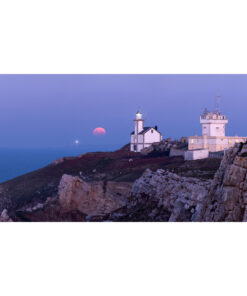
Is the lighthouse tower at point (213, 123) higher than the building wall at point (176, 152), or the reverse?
the lighthouse tower at point (213, 123)

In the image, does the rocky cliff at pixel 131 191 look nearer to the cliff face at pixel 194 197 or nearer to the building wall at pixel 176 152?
the cliff face at pixel 194 197

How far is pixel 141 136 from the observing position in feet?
285

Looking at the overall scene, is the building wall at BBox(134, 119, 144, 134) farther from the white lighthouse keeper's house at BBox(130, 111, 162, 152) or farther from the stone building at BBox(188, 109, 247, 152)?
the stone building at BBox(188, 109, 247, 152)

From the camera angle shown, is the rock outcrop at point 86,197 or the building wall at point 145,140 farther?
the building wall at point 145,140

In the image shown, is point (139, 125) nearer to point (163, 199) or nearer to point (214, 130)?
point (214, 130)

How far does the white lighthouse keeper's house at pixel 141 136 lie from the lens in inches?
3398

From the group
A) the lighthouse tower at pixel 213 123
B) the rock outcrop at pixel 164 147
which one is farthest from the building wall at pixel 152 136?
the lighthouse tower at pixel 213 123

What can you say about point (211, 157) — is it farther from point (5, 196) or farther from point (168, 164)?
point (5, 196)

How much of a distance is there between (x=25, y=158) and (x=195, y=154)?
21899 millimetres

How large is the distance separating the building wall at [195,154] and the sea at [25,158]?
44.4ft

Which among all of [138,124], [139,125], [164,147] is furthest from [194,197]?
[139,125]

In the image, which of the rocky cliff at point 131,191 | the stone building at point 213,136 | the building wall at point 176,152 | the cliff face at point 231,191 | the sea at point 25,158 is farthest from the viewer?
the building wall at point 176,152

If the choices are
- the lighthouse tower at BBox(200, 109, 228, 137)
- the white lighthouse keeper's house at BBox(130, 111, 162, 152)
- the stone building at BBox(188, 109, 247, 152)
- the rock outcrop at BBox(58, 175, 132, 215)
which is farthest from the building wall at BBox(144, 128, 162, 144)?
the rock outcrop at BBox(58, 175, 132, 215)

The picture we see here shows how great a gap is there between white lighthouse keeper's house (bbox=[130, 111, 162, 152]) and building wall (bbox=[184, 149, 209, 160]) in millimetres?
19323
